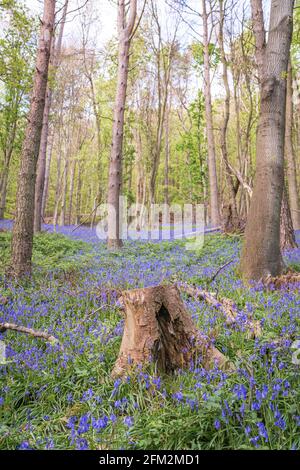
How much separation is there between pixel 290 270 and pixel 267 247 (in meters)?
0.84

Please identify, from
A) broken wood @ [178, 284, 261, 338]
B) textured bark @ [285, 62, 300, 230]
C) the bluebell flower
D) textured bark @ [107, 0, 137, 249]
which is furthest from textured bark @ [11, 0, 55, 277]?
textured bark @ [285, 62, 300, 230]

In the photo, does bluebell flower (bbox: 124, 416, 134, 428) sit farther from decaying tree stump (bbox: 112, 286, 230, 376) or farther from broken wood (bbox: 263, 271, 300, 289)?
broken wood (bbox: 263, 271, 300, 289)

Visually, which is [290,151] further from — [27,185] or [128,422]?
[128,422]

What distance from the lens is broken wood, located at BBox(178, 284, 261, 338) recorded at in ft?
13.0

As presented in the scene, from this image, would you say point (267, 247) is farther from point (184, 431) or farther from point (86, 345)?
point (184, 431)

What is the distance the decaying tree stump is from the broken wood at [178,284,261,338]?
688mm

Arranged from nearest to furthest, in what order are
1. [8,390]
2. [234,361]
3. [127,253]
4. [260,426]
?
1. [260,426]
2. [8,390]
3. [234,361]
4. [127,253]

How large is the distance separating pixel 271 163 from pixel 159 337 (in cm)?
427

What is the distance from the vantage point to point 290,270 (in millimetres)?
6848

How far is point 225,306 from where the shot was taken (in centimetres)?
471

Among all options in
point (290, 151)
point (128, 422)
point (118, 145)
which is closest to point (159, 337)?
point (128, 422)

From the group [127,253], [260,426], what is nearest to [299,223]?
[127,253]

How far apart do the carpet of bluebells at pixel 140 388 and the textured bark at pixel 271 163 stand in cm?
97

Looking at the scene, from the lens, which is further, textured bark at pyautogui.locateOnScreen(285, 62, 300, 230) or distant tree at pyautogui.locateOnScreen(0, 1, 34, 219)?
textured bark at pyautogui.locateOnScreen(285, 62, 300, 230)
